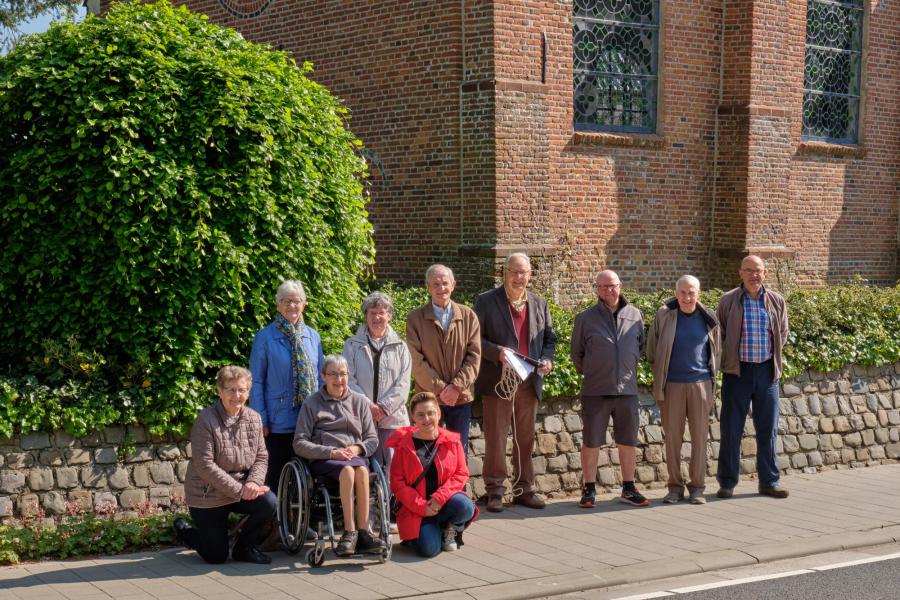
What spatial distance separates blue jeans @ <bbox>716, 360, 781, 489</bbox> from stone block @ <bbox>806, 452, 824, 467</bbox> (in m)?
1.76

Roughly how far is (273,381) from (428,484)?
137 centimetres

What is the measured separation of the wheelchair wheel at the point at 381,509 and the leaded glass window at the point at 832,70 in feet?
44.1

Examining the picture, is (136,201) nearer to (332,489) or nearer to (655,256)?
(332,489)

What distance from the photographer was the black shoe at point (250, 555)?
7.50 m

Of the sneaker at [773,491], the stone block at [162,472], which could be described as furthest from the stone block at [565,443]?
the stone block at [162,472]

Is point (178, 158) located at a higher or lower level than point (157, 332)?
higher

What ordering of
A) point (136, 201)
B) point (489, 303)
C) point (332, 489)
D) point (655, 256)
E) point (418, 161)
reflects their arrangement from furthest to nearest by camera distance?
point (655, 256)
point (418, 161)
point (489, 303)
point (136, 201)
point (332, 489)

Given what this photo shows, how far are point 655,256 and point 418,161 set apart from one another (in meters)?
4.16

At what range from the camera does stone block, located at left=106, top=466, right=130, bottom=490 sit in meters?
8.20

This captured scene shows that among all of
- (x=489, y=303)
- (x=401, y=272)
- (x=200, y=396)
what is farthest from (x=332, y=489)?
(x=401, y=272)

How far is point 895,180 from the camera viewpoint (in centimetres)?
1984

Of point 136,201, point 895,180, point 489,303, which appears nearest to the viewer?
Answer: point 136,201

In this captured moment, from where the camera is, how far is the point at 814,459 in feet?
39.0

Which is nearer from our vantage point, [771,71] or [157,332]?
[157,332]
